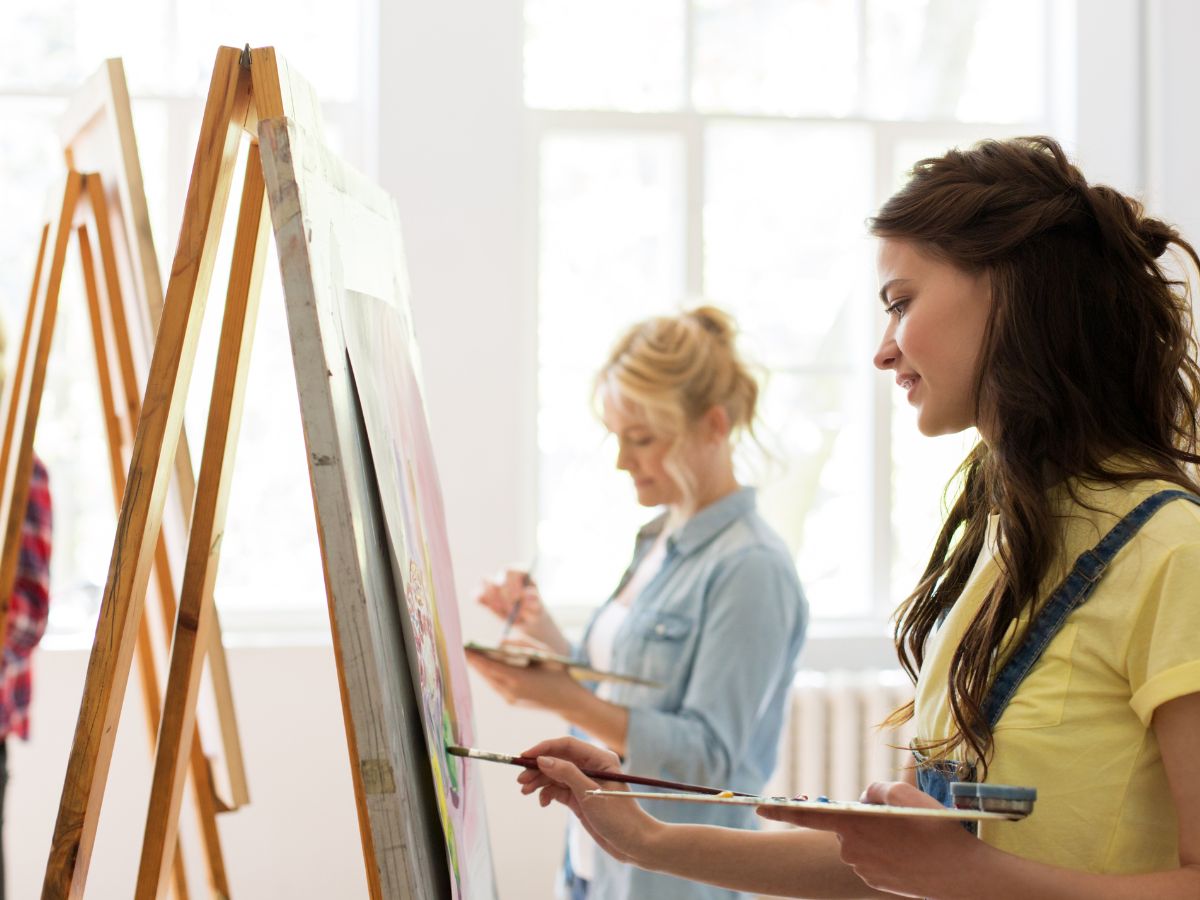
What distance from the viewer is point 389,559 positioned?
39.0 inches

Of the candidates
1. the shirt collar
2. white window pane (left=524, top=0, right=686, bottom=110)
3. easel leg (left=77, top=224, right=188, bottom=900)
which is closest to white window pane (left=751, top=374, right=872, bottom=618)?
white window pane (left=524, top=0, right=686, bottom=110)

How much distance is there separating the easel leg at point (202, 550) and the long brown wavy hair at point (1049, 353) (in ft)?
1.88

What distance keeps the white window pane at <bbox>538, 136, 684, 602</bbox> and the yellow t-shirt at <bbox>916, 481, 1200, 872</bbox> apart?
8.67 ft

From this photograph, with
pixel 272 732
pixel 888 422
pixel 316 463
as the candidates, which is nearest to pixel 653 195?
pixel 888 422

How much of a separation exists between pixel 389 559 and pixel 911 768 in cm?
52

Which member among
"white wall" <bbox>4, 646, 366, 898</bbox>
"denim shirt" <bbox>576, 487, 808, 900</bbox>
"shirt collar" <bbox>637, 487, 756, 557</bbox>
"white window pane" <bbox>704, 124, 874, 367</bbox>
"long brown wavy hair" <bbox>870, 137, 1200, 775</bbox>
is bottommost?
"white wall" <bbox>4, 646, 366, 898</bbox>

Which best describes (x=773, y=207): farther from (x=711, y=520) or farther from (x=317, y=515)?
(x=317, y=515)

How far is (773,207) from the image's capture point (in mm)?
3689

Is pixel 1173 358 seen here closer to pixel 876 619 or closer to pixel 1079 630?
pixel 1079 630

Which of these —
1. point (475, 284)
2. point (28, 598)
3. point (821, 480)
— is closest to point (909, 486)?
point (821, 480)

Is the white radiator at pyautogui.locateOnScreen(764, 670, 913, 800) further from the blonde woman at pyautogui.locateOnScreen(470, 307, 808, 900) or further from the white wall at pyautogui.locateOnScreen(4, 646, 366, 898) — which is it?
the blonde woman at pyautogui.locateOnScreen(470, 307, 808, 900)

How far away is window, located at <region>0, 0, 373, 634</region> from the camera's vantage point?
10.9ft

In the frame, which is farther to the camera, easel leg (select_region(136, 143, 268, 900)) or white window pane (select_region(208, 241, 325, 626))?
white window pane (select_region(208, 241, 325, 626))

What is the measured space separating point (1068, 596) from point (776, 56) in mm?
3024
